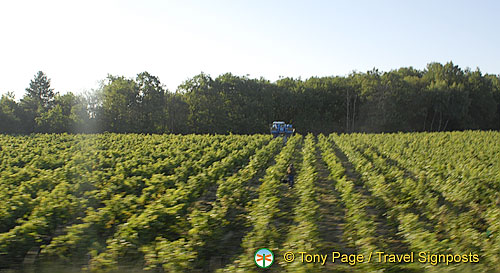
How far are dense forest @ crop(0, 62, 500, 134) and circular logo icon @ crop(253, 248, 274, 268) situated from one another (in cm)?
4715

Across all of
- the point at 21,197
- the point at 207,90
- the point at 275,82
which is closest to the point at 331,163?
the point at 21,197

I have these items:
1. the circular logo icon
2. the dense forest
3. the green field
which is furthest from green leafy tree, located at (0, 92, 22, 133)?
the circular logo icon

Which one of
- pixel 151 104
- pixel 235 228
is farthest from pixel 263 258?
pixel 151 104

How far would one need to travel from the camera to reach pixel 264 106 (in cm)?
5681

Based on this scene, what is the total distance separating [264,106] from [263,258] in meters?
52.6

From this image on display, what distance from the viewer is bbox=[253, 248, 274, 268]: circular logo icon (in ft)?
15.0

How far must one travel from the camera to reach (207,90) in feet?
181

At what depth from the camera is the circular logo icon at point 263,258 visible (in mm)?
4570

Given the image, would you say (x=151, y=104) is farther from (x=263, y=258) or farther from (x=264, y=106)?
(x=263, y=258)

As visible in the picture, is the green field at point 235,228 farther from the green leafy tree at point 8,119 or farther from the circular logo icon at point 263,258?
the green leafy tree at point 8,119

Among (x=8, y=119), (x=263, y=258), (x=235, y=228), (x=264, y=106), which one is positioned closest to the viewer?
(x=263, y=258)

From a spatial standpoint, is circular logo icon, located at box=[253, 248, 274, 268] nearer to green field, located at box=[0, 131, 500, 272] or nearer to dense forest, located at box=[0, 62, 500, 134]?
green field, located at box=[0, 131, 500, 272]

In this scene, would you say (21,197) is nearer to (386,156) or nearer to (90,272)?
(90,272)

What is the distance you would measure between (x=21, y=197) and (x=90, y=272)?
4.71 metres
